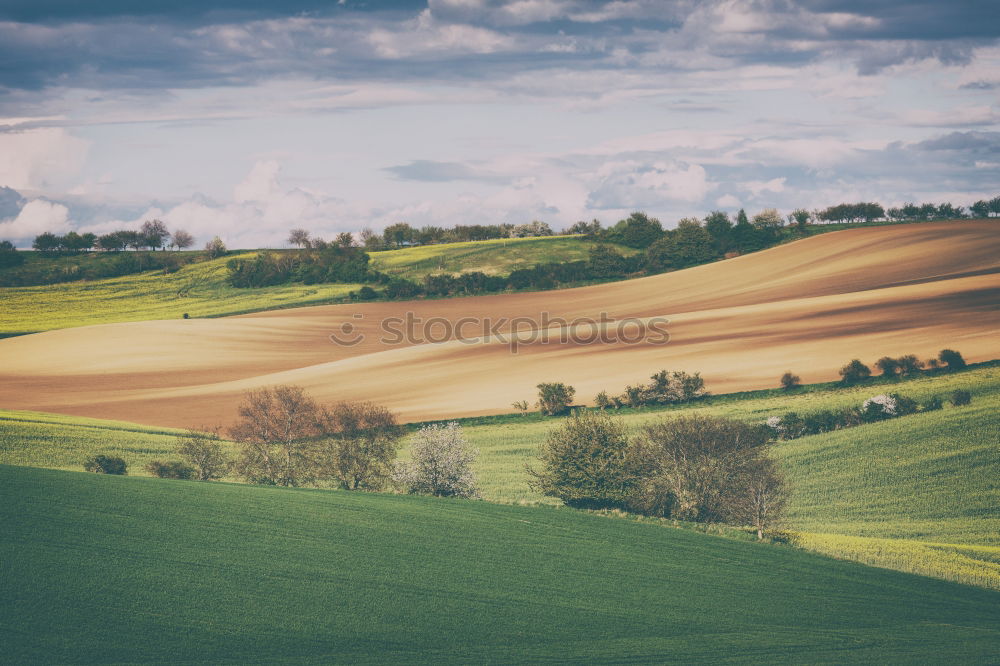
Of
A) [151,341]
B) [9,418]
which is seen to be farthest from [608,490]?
[151,341]

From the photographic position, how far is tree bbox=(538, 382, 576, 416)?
64.3 metres

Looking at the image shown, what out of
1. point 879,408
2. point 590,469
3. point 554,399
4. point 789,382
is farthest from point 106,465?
point 879,408

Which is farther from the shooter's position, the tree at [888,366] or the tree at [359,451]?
the tree at [888,366]

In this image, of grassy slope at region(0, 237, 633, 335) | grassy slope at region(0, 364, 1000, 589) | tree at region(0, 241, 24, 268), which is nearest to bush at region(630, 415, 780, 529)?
grassy slope at region(0, 364, 1000, 589)

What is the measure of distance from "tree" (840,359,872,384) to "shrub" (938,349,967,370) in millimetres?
4911

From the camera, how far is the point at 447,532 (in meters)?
32.8

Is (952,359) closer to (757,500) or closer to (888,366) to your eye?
(888,366)

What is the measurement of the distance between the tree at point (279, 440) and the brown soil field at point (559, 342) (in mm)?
13537

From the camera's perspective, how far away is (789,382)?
62844 millimetres

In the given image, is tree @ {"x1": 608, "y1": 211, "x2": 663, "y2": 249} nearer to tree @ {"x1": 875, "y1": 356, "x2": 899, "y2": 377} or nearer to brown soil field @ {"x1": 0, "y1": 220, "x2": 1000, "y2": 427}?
brown soil field @ {"x1": 0, "y1": 220, "x2": 1000, "y2": 427}

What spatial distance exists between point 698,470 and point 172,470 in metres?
26.2

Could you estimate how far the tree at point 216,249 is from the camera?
153250 millimetres

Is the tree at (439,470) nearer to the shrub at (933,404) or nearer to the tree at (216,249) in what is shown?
the shrub at (933,404)

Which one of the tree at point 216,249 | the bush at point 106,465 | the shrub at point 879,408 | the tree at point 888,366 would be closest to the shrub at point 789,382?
the tree at point 888,366
